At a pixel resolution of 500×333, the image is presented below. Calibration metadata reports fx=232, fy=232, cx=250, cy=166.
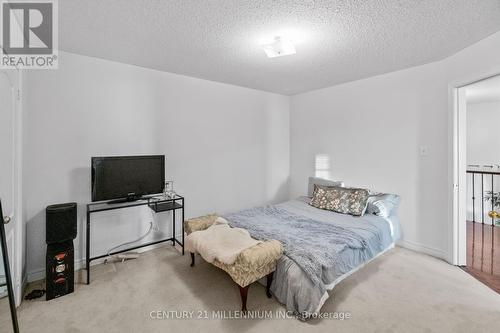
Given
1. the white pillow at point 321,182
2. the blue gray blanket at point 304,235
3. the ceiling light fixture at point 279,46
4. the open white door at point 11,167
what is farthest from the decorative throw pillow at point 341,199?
the open white door at point 11,167

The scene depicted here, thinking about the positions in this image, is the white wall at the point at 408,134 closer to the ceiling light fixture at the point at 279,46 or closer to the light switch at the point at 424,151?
the light switch at the point at 424,151

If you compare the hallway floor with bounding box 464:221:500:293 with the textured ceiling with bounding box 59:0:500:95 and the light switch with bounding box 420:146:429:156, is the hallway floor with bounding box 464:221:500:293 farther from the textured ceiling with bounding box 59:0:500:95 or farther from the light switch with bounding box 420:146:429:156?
the textured ceiling with bounding box 59:0:500:95

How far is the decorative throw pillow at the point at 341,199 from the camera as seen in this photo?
119 inches

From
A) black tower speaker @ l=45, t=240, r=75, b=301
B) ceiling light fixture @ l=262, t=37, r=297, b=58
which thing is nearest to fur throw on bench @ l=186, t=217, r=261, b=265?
black tower speaker @ l=45, t=240, r=75, b=301

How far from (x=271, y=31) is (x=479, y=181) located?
17.5ft

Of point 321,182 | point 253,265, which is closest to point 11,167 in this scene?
point 253,265

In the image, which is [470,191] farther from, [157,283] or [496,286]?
[157,283]

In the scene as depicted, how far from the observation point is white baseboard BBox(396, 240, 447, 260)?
282 cm

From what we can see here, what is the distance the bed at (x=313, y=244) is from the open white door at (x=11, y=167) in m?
1.93

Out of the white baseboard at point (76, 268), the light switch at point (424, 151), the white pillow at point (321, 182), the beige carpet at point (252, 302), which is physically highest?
the light switch at point (424, 151)

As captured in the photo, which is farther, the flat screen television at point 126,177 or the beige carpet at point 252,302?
the flat screen television at point 126,177

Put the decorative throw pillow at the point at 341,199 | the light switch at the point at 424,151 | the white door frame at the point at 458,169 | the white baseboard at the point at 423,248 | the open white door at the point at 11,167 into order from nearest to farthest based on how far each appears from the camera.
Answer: the open white door at the point at 11,167, the white door frame at the point at 458,169, the white baseboard at the point at 423,248, the light switch at the point at 424,151, the decorative throw pillow at the point at 341,199

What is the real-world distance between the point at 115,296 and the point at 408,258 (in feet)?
10.7

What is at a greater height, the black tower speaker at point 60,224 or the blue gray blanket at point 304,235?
the black tower speaker at point 60,224
